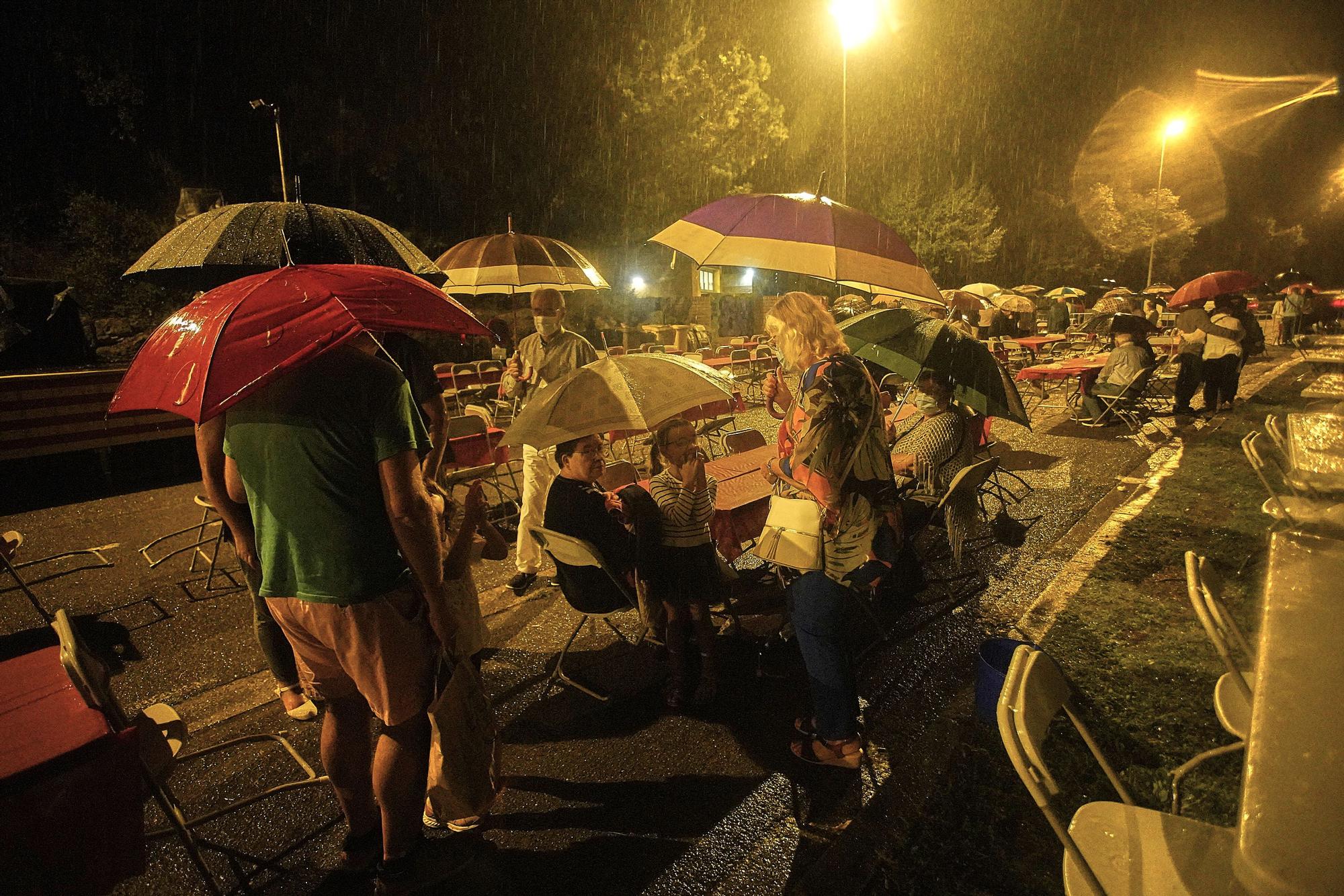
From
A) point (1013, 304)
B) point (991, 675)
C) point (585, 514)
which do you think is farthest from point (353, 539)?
point (1013, 304)

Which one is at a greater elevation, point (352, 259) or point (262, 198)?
point (262, 198)

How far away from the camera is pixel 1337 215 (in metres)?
64.4

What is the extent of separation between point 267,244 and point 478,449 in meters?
3.09

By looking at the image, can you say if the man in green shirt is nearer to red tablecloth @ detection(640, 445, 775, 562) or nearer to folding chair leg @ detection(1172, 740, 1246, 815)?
red tablecloth @ detection(640, 445, 775, 562)

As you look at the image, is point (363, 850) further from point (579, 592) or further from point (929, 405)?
point (929, 405)

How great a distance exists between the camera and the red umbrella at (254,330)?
1765mm

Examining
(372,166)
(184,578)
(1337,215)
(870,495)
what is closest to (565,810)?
(870,495)

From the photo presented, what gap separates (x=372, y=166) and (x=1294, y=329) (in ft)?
102

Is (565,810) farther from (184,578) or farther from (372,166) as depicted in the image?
(372,166)

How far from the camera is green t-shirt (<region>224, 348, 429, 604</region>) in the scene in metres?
1.93

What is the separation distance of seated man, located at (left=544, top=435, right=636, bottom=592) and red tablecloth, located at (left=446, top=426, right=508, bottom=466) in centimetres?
256

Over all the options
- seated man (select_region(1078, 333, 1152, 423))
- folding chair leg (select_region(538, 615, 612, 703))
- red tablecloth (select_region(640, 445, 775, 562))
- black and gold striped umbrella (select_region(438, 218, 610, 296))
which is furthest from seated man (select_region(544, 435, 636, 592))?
seated man (select_region(1078, 333, 1152, 423))

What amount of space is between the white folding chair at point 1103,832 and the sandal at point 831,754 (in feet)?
3.76

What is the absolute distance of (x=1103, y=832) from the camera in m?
1.80
